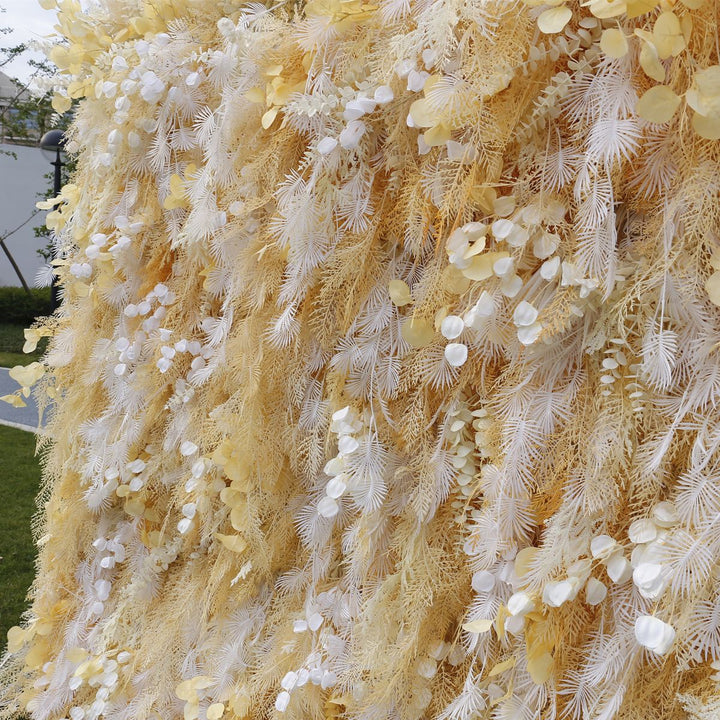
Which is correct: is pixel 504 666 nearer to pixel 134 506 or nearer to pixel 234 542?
pixel 234 542

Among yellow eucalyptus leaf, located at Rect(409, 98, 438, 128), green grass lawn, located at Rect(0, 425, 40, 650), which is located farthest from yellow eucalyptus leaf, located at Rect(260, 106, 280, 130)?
green grass lawn, located at Rect(0, 425, 40, 650)

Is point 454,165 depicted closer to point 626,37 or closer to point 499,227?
point 499,227

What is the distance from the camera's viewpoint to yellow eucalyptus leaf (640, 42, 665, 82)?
712 mm

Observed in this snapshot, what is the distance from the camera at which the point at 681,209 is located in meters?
0.77

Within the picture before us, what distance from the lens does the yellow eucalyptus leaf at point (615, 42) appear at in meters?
0.75

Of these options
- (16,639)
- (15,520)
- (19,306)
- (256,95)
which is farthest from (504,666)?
(19,306)

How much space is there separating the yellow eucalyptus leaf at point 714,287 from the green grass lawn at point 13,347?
354 inches

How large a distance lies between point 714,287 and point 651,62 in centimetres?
25

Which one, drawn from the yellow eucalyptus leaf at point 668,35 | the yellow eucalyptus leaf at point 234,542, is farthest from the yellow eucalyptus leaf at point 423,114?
the yellow eucalyptus leaf at point 234,542

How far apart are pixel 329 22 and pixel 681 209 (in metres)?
0.57

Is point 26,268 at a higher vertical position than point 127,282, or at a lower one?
lower

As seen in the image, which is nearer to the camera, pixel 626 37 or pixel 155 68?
pixel 626 37

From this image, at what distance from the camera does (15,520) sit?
4.05 m

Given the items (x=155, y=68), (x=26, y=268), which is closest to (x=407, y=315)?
(x=155, y=68)
